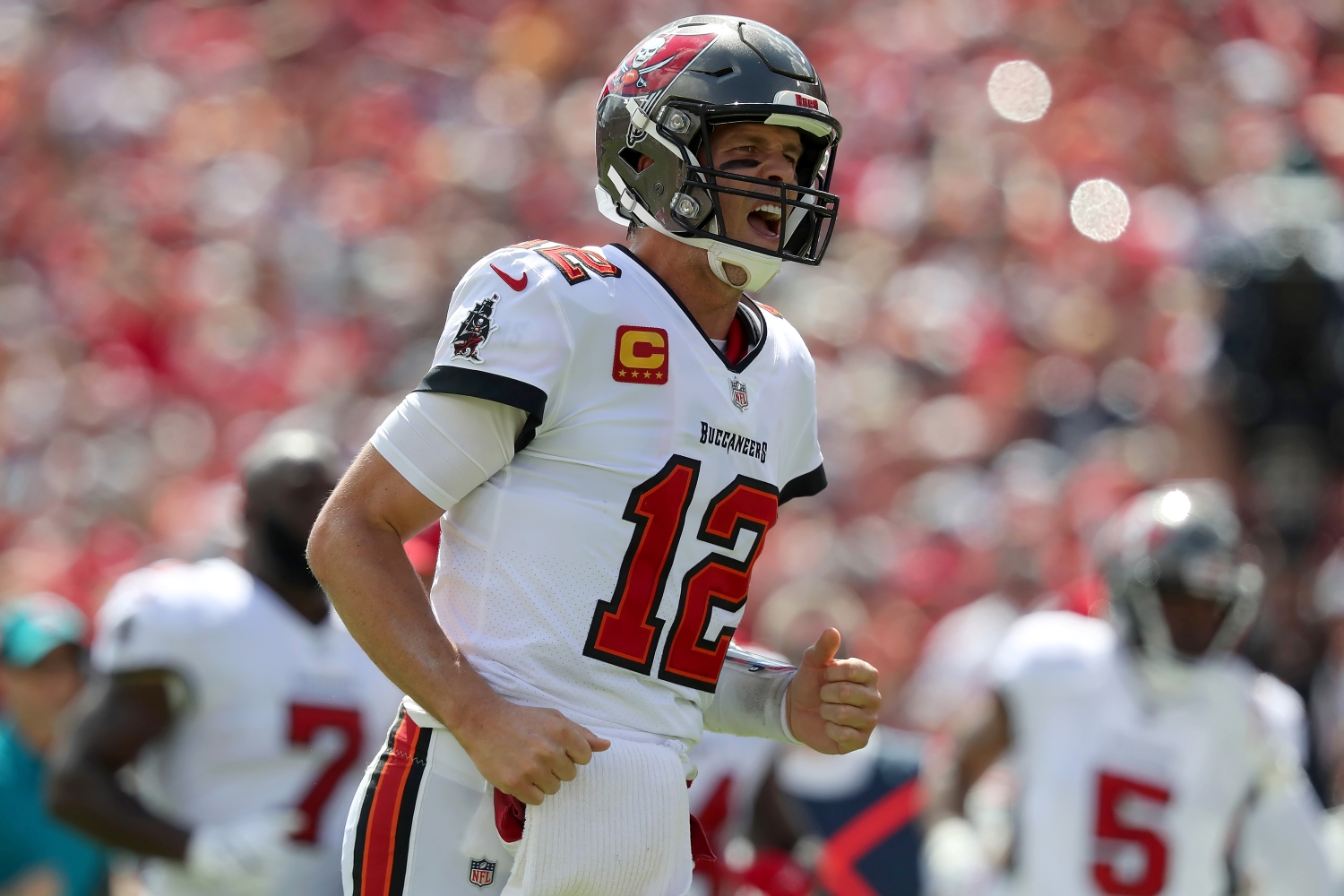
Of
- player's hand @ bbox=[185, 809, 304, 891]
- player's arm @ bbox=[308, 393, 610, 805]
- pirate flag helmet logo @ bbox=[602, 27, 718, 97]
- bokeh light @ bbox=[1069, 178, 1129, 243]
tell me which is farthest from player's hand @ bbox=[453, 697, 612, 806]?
bokeh light @ bbox=[1069, 178, 1129, 243]

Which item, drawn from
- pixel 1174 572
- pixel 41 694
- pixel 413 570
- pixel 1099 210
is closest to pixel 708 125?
pixel 413 570

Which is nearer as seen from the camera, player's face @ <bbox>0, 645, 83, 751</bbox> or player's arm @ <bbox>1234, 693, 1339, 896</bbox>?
player's arm @ <bbox>1234, 693, 1339, 896</bbox>

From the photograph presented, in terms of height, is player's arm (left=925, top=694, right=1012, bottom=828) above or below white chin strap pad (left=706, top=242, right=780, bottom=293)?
below

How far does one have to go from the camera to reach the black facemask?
15.9 ft

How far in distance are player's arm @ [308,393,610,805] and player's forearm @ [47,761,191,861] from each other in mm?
2261

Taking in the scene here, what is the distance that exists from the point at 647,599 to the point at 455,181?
1150 cm

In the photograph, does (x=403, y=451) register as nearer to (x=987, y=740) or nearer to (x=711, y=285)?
(x=711, y=285)

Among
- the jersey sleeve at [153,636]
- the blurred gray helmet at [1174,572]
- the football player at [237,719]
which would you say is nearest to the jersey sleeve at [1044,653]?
the blurred gray helmet at [1174,572]

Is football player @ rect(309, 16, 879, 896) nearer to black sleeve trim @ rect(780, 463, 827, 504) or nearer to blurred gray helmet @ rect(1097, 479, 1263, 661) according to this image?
black sleeve trim @ rect(780, 463, 827, 504)

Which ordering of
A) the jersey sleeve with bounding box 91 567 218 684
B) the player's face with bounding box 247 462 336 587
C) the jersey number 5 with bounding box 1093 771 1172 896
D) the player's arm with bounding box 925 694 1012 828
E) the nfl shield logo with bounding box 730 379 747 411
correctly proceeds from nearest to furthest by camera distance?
the nfl shield logo with bounding box 730 379 747 411
the jersey sleeve with bounding box 91 567 218 684
the player's face with bounding box 247 462 336 587
the jersey number 5 with bounding box 1093 771 1172 896
the player's arm with bounding box 925 694 1012 828

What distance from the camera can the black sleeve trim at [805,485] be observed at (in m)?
2.92

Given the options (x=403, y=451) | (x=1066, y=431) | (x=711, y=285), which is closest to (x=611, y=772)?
(x=403, y=451)

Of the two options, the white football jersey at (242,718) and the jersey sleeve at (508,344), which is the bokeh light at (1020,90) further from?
the jersey sleeve at (508,344)

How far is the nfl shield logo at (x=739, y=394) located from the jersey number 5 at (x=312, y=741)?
2439 millimetres
